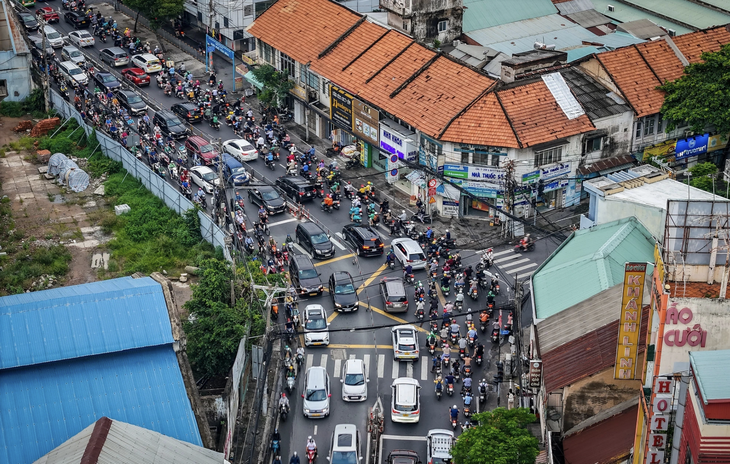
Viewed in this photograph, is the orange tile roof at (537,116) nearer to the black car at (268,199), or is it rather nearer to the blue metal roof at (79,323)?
the black car at (268,199)

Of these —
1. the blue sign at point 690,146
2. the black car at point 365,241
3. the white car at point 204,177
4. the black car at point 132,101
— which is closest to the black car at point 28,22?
the black car at point 132,101

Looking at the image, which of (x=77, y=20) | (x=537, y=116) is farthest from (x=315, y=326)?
(x=77, y=20)

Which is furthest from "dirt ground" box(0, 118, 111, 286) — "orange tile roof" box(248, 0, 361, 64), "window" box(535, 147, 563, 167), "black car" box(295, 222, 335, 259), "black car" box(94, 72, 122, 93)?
"window" box(535, 147, 563, 167)

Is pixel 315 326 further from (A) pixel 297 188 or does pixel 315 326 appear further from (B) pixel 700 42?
(B) pixel 700 42

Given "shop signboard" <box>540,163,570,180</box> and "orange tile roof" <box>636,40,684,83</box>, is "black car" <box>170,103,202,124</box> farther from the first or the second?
"orange tile roof" <box>636,40,684,83</box>

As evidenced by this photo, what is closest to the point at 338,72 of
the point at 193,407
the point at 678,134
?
the point at 678,134

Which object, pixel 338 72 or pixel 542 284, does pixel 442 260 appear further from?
pixel 338 72
